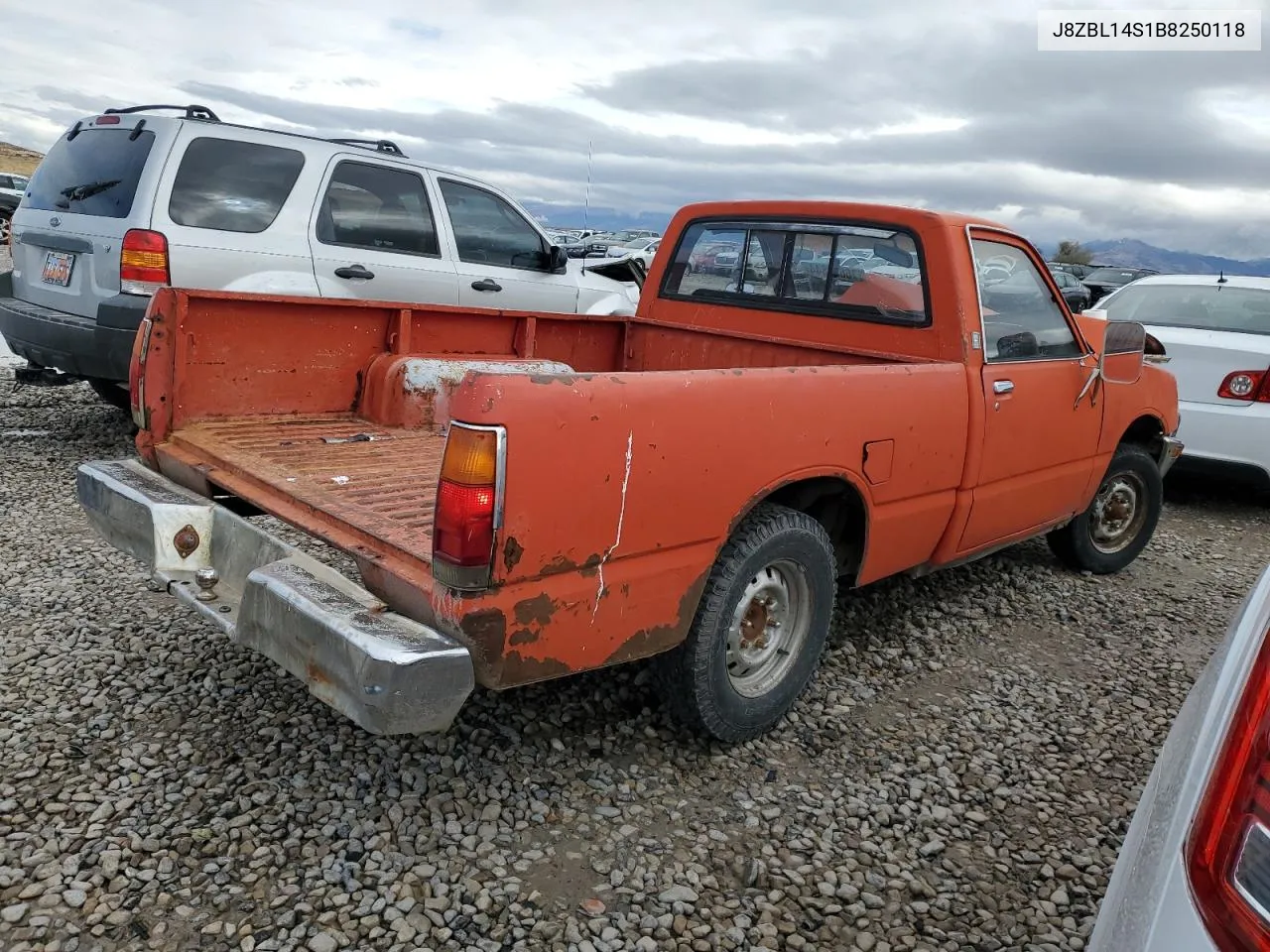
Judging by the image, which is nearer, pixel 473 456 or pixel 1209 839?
pixel 1209 839

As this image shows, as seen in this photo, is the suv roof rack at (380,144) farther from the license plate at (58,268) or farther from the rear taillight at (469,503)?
the rear taillight at (469,503)

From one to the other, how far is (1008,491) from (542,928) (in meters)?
2.61

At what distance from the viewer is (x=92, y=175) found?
550 centimetres

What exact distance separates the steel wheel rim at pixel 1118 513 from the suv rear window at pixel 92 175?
5.45 meters

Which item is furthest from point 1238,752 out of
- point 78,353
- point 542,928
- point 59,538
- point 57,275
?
point 57,275

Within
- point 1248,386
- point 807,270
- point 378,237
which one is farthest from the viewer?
point 1248,386

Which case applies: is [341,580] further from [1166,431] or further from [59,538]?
[1166,431]

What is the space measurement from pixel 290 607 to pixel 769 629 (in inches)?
61.2

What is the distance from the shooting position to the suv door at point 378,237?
5797 millimetres

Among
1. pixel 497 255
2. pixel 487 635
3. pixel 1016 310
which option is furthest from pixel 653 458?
pixel 497 255

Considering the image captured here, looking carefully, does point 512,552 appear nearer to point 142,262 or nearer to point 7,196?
point 142,262

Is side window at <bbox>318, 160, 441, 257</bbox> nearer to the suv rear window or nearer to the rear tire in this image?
the suv rear window

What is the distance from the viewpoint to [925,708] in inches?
140

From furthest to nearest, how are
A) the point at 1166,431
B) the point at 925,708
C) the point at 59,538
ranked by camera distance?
the point at 1166,431 < the point at 59,538 < the point at 925,708
